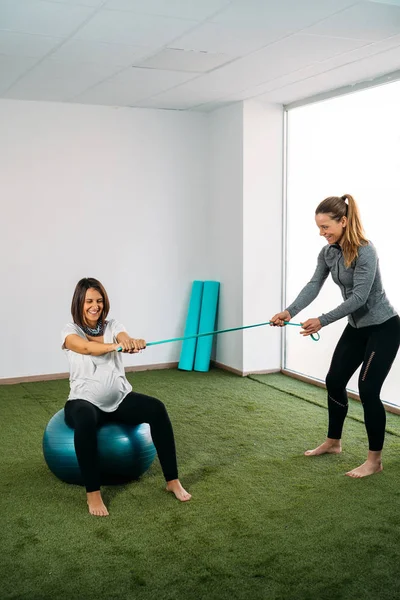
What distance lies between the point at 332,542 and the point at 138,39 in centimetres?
288

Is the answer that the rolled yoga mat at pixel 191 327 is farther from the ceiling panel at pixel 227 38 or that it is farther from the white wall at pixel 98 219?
the ceiling panel at pixel 227 38

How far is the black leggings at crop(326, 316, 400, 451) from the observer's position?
3652 mm

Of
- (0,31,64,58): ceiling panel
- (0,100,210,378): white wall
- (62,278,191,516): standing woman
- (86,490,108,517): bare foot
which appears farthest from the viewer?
(0,100,210,378): white wall

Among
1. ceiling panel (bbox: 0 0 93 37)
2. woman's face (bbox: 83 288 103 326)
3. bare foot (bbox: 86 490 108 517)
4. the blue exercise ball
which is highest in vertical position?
ceiling panel (bbox: 0 0 93 37)

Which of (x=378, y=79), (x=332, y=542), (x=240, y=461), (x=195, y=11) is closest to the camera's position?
(x=332, y=542)

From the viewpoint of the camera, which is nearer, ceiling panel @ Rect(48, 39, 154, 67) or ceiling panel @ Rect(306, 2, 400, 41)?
ceiling panel @ Rect(306, 2, 400, 41)

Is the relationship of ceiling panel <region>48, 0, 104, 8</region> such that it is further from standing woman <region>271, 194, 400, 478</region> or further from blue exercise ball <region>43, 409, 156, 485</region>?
blue exercise ball <region>43, 409, 156, 485</region>

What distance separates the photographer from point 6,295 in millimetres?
6012

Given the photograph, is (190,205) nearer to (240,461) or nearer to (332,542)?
(240,461)

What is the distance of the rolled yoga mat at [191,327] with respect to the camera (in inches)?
259

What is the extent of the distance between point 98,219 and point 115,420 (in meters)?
3.09

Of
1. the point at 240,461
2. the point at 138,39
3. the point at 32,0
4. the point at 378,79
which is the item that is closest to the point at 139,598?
the point at 240,461

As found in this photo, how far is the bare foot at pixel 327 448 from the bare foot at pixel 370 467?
0.32 metres

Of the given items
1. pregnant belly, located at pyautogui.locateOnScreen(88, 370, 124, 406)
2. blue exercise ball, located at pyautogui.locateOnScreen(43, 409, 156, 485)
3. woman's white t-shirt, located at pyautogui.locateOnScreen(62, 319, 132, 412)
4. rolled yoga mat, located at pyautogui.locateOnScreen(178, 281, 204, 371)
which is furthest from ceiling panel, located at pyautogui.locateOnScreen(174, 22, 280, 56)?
rolled yoga mat, located at pyautogui.locateOnScreen(178, 281, 204, 371)
